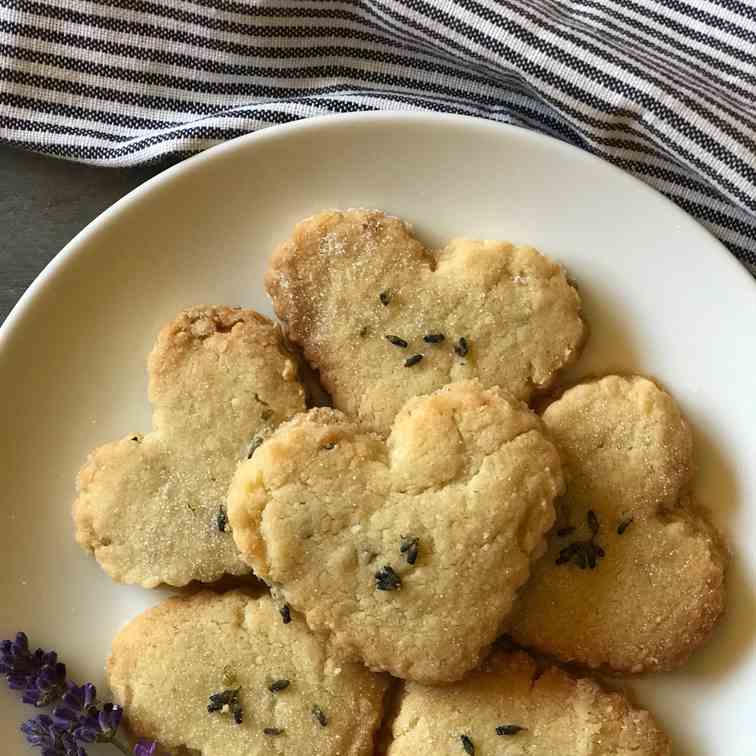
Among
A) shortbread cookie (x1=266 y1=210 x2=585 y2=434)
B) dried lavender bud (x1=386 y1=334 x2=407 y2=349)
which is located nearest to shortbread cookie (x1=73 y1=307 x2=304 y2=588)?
shortbread cookie (x1=266 y1=210 x2=585 y2=434)

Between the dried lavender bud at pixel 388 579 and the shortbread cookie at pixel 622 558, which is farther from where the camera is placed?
the shortbread cookie at pixel 622 558

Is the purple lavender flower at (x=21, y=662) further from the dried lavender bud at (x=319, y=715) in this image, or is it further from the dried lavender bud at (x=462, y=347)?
the dried lavender bud at (x=462, y=347)

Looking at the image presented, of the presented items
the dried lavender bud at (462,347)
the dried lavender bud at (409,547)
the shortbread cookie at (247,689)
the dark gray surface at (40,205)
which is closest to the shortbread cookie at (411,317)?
the dried lavender bud at (462,347)

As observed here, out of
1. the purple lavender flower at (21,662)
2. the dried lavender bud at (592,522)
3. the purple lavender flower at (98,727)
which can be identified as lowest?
the purple lavender flower at (98,727)

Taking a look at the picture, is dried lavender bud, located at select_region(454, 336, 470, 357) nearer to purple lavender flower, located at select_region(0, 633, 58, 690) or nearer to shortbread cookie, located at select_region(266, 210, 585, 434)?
shortbread cookie, located at select_region(266, 210, 585, 434)

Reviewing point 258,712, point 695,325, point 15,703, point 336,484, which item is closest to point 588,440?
point 695,325
